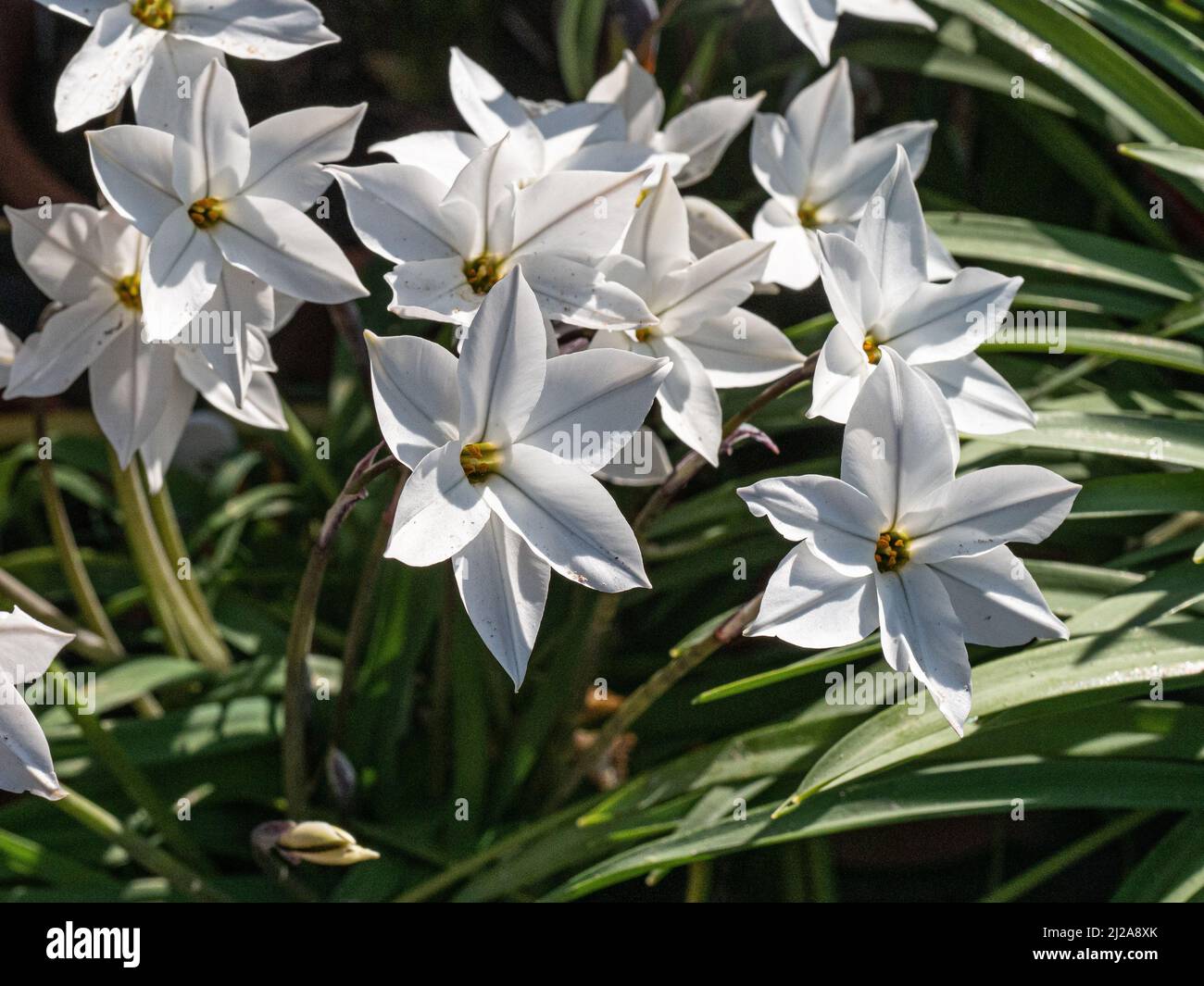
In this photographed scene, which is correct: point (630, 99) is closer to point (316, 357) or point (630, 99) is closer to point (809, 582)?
point (809, 582)

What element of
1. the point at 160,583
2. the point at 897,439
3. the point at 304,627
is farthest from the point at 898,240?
the point at 160,583

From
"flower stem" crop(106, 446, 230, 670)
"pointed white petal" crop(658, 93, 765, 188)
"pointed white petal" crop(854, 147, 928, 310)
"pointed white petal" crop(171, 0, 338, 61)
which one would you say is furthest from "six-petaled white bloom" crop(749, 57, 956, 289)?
"flower stem" crop(106, 446, 230, 670)

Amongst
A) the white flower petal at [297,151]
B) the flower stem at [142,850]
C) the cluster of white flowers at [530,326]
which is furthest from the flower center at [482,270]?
the flower stem at [142,850]

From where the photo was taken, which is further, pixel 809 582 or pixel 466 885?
pixel 466 885

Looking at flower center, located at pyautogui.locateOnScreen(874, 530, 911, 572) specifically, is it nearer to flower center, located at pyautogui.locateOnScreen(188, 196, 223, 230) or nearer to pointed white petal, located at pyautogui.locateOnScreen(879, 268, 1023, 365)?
pointed white petal, located at pyautogui.locateOnScreen(879, 268, 1023, 365)

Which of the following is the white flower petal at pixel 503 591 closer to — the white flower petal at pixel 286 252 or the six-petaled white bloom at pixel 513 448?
the six-petaled white bloom at pixel 513 448
